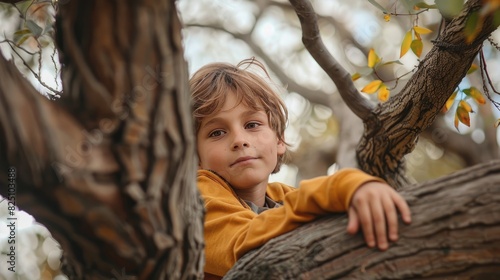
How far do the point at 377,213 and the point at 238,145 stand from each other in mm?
1187

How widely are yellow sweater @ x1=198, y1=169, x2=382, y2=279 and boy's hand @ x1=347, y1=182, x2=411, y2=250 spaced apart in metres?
0.03

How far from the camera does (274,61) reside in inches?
371

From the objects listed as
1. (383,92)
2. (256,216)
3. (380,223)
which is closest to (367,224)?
(380,223)

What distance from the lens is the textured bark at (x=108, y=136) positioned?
1.15 m

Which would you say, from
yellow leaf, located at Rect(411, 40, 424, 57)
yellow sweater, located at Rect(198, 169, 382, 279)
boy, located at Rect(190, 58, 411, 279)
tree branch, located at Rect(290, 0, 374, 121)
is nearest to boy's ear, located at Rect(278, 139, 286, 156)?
boy, located at Rect(190, 58, 411, 279)

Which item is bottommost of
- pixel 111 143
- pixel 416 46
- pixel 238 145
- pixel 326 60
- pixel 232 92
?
pixel 111 143

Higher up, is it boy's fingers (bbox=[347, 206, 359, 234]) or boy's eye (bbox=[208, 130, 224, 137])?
boy's eye (bbox=[208, 130, 224, 137])

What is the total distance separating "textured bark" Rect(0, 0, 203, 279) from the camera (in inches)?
45.4

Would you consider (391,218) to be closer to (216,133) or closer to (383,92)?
(216,133)

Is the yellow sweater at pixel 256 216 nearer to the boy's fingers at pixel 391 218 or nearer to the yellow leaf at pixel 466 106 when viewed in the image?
the boy's fingers at pixel 391 218

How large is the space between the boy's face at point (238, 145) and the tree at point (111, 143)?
1233 mm

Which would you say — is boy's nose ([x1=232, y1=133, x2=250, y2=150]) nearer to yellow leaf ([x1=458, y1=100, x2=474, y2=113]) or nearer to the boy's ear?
the boy's ear

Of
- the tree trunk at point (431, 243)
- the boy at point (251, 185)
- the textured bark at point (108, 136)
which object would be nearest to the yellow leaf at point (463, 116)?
the boy at point (251, 185)

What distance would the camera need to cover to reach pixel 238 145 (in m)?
2.57
